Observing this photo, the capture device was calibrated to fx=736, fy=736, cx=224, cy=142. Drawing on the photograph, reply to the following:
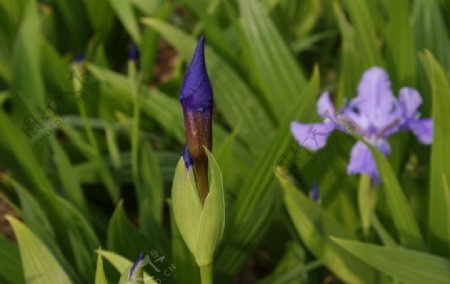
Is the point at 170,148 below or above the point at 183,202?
below

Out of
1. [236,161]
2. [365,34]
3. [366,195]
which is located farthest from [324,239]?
[365,34]

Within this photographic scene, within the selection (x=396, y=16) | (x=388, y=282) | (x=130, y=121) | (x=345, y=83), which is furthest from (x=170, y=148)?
(x=388, y=282)

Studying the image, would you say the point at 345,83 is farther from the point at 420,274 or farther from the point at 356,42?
the point at 420,274

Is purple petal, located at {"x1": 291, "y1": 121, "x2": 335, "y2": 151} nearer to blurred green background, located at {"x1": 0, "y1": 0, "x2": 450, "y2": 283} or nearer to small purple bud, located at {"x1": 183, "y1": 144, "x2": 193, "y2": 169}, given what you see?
blurred green background, located at {"x1": 0, "y1": 0, "x2": 450, "y2": 283}

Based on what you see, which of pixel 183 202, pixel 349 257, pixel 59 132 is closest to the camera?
pixel 183 202

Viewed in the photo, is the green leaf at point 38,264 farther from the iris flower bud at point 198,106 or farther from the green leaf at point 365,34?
the green leaf at point 365,34

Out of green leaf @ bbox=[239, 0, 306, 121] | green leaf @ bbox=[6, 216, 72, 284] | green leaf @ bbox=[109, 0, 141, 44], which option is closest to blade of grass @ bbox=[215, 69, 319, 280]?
green leaf @ bbox=[239, 0, 306, 121]
